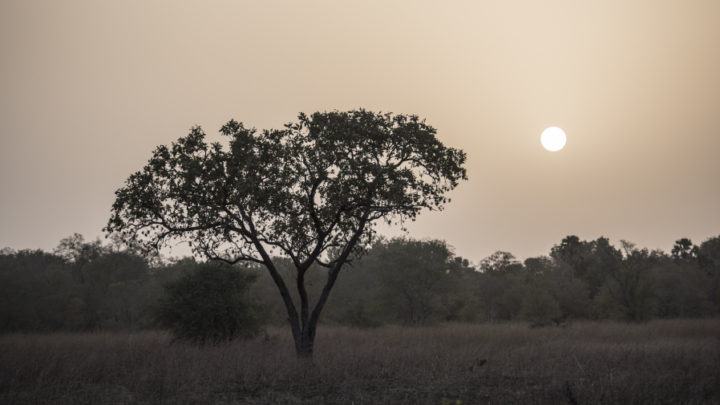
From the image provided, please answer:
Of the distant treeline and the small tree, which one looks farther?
the distant treeline

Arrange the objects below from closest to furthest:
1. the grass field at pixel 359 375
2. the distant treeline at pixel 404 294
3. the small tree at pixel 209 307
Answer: the grass field at pixel 359 375
the small tree at pixel 209 307
the distant treeline at pixel 404 294

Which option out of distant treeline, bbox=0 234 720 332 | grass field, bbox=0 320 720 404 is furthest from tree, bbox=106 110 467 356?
distant treeline, bbox=0 234 720 332

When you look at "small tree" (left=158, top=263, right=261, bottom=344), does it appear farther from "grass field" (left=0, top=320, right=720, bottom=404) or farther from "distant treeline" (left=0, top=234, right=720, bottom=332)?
"distant treeline" (left=0, top=234, right=720, bottom=332)

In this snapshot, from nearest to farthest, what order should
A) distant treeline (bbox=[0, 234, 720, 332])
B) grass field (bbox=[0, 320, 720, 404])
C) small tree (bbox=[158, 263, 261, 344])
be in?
1. grass field (bbox=[0, 320, 720, 404])
2. small tree (bbox=[158, 263, 261, 344])
3. distant treeline (bbox=[0, 234, 720, 332])

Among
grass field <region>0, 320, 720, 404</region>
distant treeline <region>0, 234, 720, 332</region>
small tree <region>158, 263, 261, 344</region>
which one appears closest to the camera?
grass field <region>0, 320, 720, 404</region>

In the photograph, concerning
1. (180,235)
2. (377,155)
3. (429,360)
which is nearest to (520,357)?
A: (429,360)

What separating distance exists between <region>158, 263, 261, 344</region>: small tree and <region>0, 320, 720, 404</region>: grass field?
2617 millimetres

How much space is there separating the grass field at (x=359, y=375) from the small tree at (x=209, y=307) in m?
2.62

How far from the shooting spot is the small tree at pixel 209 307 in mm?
21422

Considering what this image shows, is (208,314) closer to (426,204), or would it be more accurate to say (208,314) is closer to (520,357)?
(426,204)

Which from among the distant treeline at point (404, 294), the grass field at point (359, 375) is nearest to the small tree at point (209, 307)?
the grass field at point (359, 375)

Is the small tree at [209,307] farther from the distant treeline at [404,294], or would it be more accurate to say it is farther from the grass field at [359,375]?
the distant treeline at [404,294]

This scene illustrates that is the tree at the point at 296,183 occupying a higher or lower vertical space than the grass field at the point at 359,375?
higher

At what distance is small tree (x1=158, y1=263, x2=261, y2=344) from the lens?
70.3 ft
